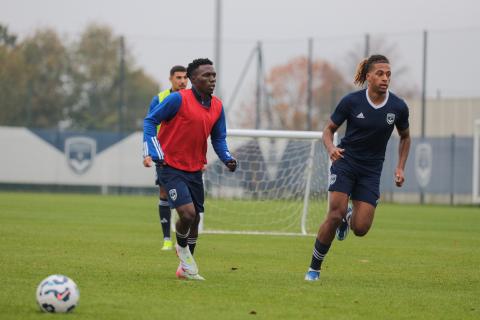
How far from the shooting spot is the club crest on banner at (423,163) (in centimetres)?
3382

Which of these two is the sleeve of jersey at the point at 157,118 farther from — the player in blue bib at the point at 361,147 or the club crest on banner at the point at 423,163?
the club crest on banner at the point at 423,163

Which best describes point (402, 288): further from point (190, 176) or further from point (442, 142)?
point (442, 142)

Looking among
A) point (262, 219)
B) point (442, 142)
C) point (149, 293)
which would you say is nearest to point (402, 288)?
point (149, 293)

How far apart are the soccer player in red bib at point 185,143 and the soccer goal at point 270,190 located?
7.90m

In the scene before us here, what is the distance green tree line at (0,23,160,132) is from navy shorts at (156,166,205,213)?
27.1 metres

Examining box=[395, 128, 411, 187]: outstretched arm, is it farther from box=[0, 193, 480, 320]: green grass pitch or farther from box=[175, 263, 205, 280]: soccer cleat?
box=[175, 263, 205, 280]: soccer cleat

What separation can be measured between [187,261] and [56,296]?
2.89 meters

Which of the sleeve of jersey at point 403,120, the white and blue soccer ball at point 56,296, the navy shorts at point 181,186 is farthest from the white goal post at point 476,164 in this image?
the white and blue soccer ball at point 56,296

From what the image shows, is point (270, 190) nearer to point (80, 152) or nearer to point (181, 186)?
point (181, 186)

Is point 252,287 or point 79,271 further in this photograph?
point 79,271

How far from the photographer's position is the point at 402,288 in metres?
9.66

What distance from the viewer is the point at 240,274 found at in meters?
10.5

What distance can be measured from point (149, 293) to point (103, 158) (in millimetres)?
27282

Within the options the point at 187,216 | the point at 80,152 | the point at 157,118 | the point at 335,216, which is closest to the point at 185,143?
the point at 157,118
